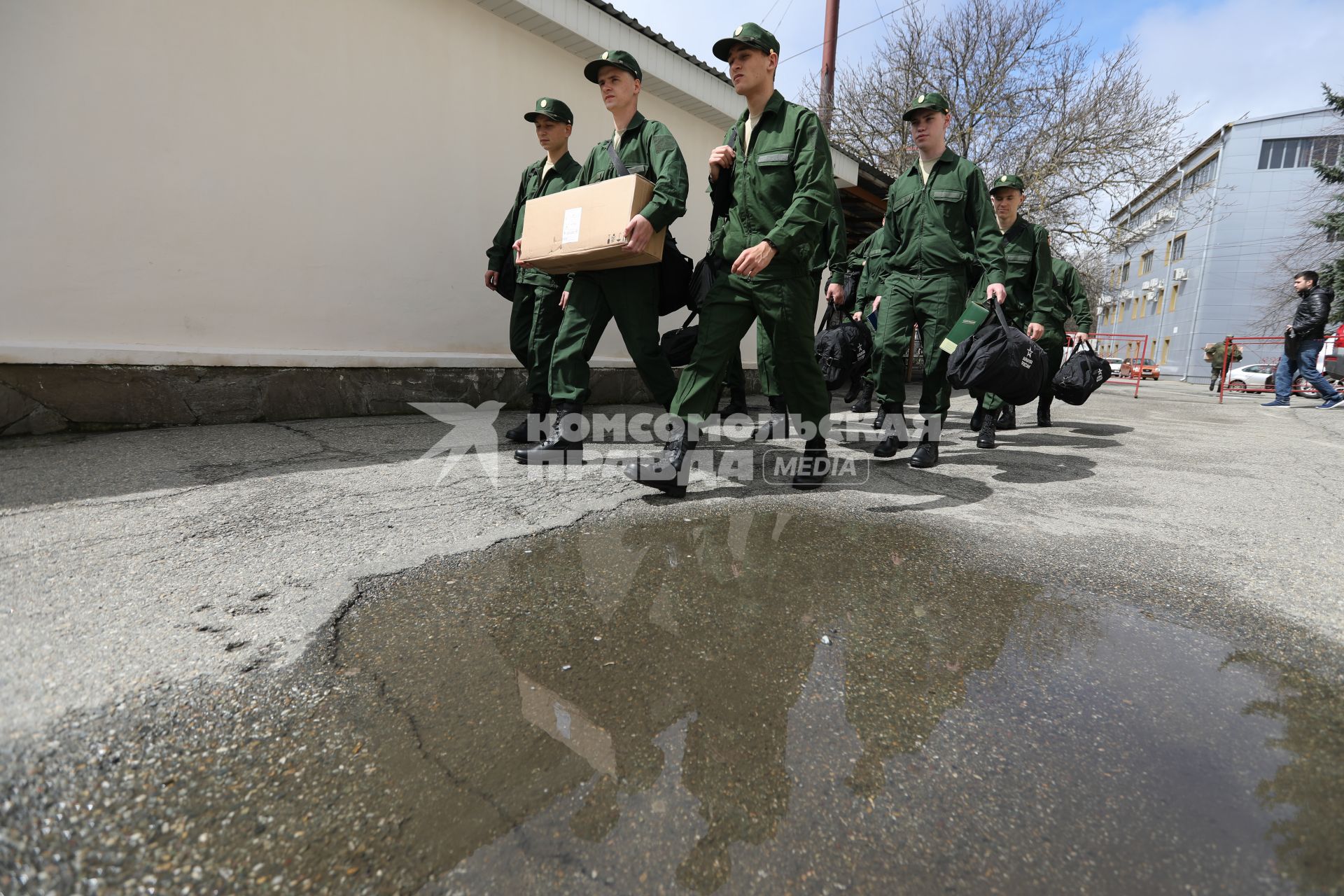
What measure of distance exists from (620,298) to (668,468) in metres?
0.90

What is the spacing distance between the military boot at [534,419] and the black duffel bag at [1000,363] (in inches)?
92.1

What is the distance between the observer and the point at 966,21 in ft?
54.9

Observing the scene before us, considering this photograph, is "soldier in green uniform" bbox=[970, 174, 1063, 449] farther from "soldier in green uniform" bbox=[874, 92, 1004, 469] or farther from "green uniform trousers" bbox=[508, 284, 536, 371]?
"green uniform trousers" bbox=[508, 284, 536, 371]

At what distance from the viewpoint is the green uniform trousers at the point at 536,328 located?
3740 millimetres

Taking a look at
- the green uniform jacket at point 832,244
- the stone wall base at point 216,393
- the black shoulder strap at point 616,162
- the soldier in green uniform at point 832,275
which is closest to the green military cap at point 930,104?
the soldier in green uniform at point 832,275

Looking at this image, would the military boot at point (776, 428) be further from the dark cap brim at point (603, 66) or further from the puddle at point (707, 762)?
the puddle at point (707, 762)

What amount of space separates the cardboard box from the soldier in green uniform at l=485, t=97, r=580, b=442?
20.6 inches

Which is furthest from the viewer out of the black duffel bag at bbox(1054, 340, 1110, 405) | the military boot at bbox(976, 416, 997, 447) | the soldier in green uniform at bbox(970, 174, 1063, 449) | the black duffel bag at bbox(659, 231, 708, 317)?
the black duffel bag at bbox(1054, 340, 1110, 405)

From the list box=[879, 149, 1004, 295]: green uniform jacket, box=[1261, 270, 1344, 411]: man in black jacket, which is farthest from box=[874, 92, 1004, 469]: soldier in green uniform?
box=[1261, 270, 1344, 411]: man in black jacket

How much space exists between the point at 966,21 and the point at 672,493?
1908 cm

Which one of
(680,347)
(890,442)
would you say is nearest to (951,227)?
(890,442)

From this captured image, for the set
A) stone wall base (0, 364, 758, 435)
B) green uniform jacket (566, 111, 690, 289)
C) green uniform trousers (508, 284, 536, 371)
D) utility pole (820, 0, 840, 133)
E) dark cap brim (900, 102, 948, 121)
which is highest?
utility pole (820, 0, 840, 133)

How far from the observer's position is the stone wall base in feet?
11.5

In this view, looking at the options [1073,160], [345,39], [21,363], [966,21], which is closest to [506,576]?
[21,363]
